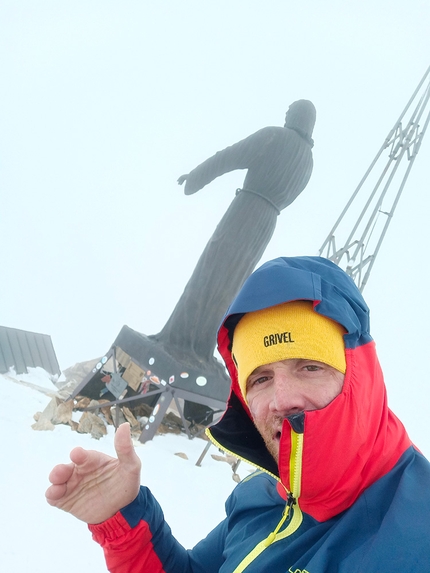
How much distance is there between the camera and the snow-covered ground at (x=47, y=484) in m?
1.98

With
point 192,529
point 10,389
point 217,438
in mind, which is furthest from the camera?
point 10,389

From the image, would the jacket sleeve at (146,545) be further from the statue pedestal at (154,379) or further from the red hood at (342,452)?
the statue pedestal at (154,379)

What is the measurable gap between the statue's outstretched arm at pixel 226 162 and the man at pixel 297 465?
174 inches

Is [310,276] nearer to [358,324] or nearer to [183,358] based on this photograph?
[358,324]

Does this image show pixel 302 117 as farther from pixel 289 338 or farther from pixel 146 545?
pixel 146 545

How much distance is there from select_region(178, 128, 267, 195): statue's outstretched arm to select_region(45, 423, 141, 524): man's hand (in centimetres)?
471

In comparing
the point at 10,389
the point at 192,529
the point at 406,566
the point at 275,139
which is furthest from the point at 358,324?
the point at 275,139

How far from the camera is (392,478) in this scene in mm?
979

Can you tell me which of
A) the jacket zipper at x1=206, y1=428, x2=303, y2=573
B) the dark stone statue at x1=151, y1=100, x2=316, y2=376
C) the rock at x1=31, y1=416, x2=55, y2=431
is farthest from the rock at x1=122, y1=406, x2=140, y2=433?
the jacket zipper at x1=206, y1=428, x2=303, y2=573

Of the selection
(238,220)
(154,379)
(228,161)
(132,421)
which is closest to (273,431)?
(154,379)

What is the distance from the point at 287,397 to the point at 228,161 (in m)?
4.86

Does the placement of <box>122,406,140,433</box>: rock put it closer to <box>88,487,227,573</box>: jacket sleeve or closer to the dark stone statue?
the dark stone statue

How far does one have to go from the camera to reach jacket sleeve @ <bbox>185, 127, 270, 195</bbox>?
5504 mm

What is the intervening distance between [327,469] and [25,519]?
184cm
